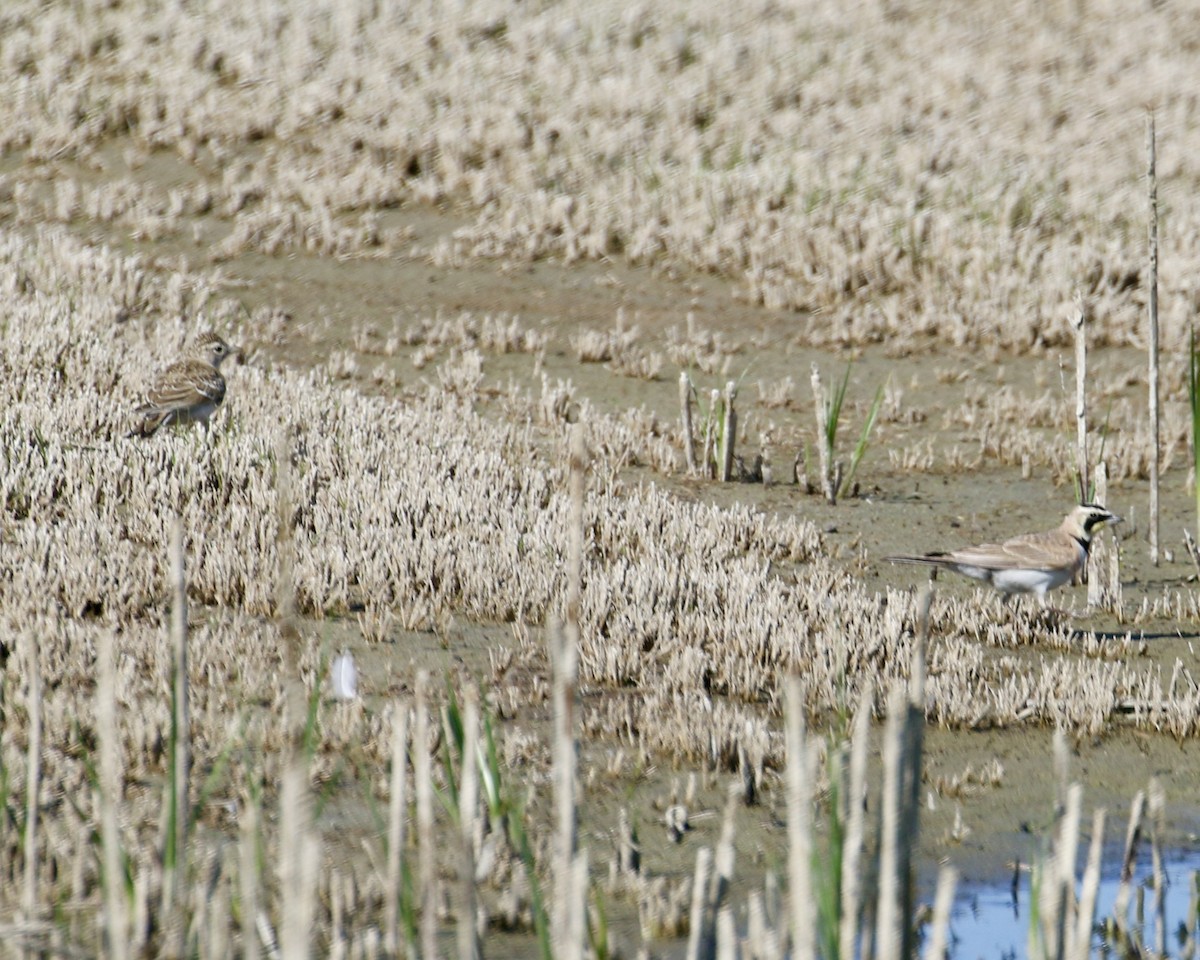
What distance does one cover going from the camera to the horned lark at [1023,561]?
762 centimetres

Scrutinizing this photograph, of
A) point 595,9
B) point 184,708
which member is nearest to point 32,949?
point 184,708

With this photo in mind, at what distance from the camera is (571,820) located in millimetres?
3490

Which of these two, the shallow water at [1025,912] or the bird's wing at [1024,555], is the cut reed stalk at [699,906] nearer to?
the shallow water at [1025,912]

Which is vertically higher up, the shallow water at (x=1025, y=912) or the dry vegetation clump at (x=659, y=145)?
the dry vegetation clump at (x=659, y=145)

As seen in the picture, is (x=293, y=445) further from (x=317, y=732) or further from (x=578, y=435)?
(x=578, y=435)

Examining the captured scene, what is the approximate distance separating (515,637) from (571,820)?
3696 mm

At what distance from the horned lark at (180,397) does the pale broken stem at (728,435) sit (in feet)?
10.6

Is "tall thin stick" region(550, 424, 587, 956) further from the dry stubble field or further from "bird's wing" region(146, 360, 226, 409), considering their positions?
"bird's wing" region(146, 360, 226, 409)

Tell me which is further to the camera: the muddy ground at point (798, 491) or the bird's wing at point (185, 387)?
the bird's wing at point (185, 387)

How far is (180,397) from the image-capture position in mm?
9070

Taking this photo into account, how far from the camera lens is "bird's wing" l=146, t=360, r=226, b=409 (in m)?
9.08

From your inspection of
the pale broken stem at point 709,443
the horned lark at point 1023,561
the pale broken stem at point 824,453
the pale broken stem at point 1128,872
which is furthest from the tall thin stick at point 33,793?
the pale broken stem at point 709,443

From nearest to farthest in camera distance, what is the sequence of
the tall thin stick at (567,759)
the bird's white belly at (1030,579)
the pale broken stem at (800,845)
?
1. the pale broken stem at (800,845)
2. the tall thin stick at (567,759)
3. the bird's white belly at (1030,579)

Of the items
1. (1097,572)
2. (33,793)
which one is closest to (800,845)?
(33,793)
